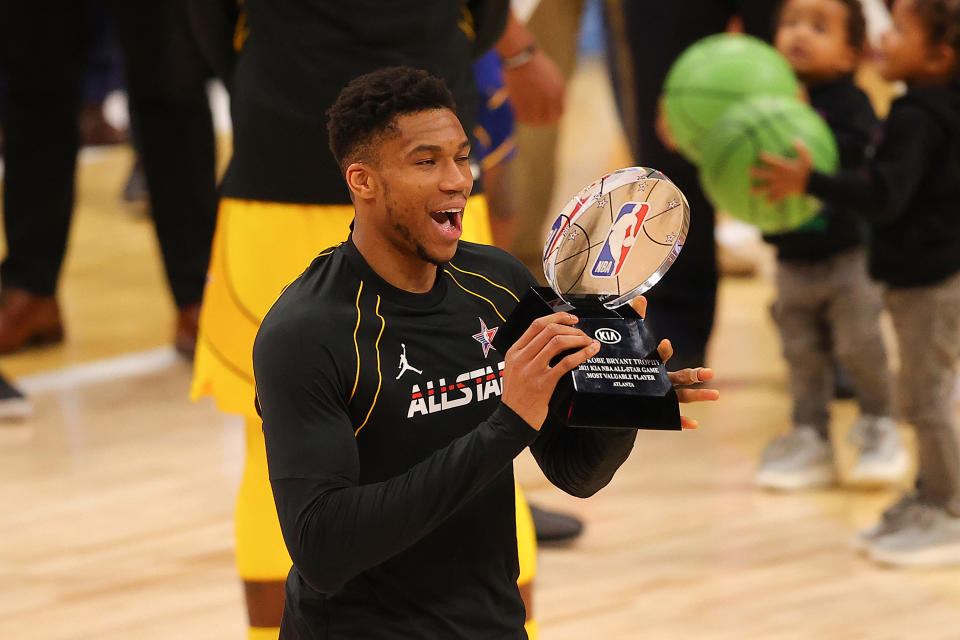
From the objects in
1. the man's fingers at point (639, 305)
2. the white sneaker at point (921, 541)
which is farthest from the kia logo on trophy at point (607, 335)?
the white sneaker at point (921, 541)

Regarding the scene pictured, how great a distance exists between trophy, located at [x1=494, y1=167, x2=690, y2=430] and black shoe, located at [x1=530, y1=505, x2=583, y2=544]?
1.91 metres

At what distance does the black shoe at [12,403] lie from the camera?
4676 mm

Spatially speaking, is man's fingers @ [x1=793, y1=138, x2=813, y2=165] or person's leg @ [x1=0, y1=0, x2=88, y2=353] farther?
person's leg @ [x1=0, y1=0, x2=88, y2=353]

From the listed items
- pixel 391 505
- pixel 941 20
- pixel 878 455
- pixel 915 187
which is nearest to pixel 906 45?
pixel 941 20

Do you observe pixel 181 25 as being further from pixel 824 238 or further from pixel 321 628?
pixel 321 628

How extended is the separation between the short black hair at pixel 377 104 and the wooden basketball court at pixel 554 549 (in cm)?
162

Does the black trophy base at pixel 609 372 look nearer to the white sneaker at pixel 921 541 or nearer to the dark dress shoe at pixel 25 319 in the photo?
the white sneaker at pixel 921 541

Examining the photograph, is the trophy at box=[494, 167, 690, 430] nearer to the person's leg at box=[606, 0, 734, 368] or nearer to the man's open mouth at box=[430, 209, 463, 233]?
the man's open mouth at box=[430, 209, 463, 233]

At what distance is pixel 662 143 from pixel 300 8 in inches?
91.5

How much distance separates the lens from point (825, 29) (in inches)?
158

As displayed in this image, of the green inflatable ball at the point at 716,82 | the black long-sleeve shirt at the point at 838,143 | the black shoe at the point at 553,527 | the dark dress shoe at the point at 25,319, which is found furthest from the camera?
the dark dress shoe at the point at 25,319

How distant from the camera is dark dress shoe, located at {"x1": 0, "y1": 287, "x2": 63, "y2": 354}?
5328 millimetres

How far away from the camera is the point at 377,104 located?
74.0 inches

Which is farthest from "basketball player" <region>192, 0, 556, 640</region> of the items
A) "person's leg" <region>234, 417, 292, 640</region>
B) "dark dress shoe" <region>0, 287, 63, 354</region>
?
"dark dress shoe" <region>0, 287, 63, 354</region>
